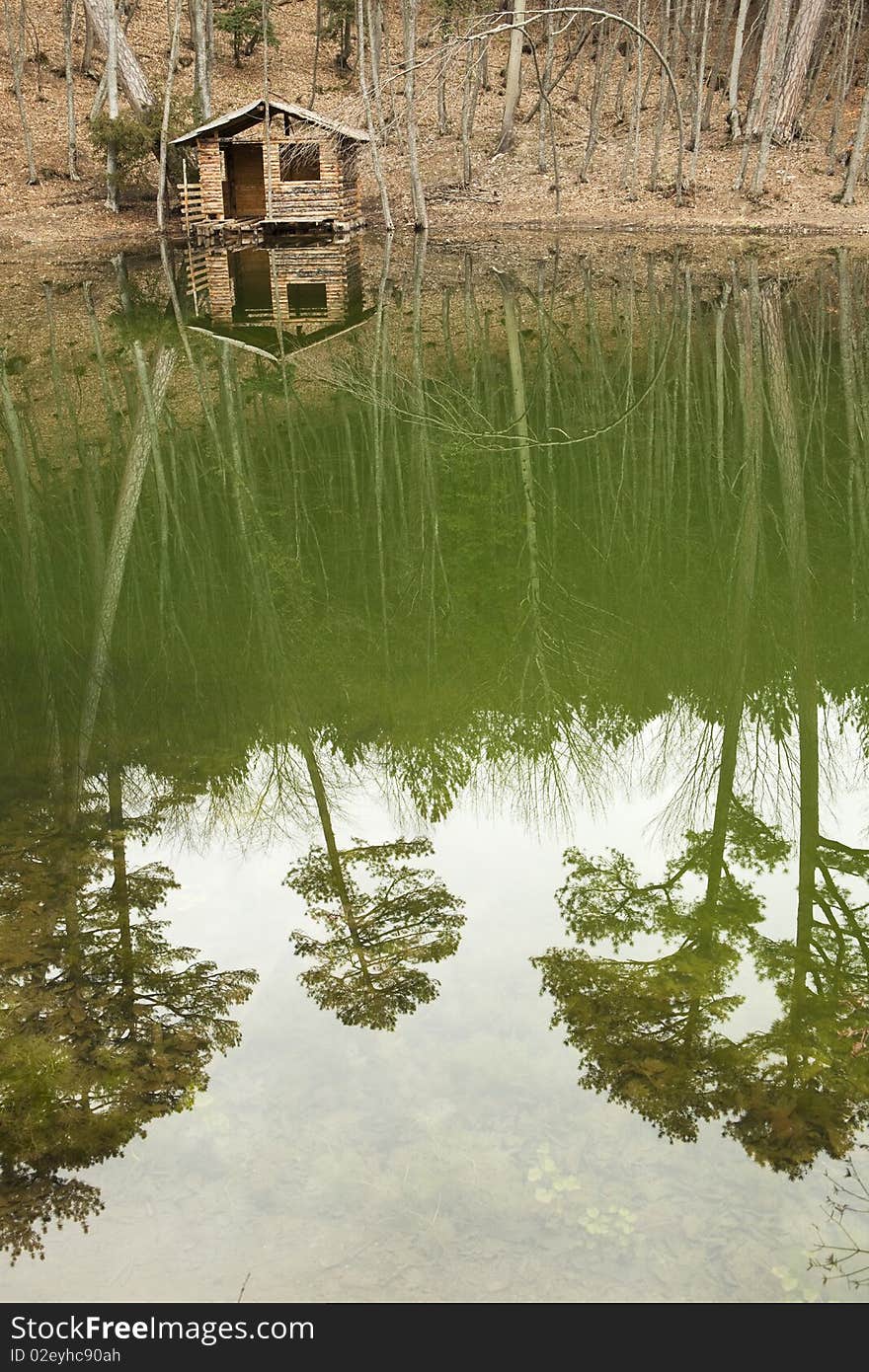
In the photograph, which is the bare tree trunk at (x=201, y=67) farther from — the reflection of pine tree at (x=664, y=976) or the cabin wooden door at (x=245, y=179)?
the reflection of pine tree at (x=664, y=976)

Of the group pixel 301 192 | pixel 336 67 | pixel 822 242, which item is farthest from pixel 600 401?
pixel 336 67

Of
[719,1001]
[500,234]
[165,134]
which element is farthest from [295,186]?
[719,1001]

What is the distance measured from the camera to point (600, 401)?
1405cm

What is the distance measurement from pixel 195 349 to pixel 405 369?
12.2ft

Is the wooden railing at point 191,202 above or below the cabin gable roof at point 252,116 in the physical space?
below

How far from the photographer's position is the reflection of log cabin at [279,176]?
32.7 meters

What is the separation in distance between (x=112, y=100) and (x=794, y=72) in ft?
64.8

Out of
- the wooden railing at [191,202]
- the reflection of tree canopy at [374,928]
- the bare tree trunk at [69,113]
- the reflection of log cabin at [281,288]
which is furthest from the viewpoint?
the bare tree trunk at [69,113]

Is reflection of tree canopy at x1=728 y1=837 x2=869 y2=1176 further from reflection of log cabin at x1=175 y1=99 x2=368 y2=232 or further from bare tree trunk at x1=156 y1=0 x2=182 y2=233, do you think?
bare tree trunk at x1=156 y1=0 x2=182 y2=233

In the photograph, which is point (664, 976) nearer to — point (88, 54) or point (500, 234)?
point (500, 234)

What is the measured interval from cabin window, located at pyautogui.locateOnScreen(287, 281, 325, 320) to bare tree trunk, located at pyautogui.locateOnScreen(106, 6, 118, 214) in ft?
36.5

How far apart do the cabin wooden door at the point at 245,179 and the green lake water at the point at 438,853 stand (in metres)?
27.0

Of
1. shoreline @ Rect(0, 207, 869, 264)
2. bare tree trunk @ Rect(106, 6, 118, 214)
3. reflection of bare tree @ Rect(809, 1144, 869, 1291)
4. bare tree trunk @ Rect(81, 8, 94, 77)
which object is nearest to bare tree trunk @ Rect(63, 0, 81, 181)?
bare tree trunk @ Rect(106, 6, 118, 214)

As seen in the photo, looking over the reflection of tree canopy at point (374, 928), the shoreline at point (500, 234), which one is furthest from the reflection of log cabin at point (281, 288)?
the reflection of tree canopy at point (374, 928)
